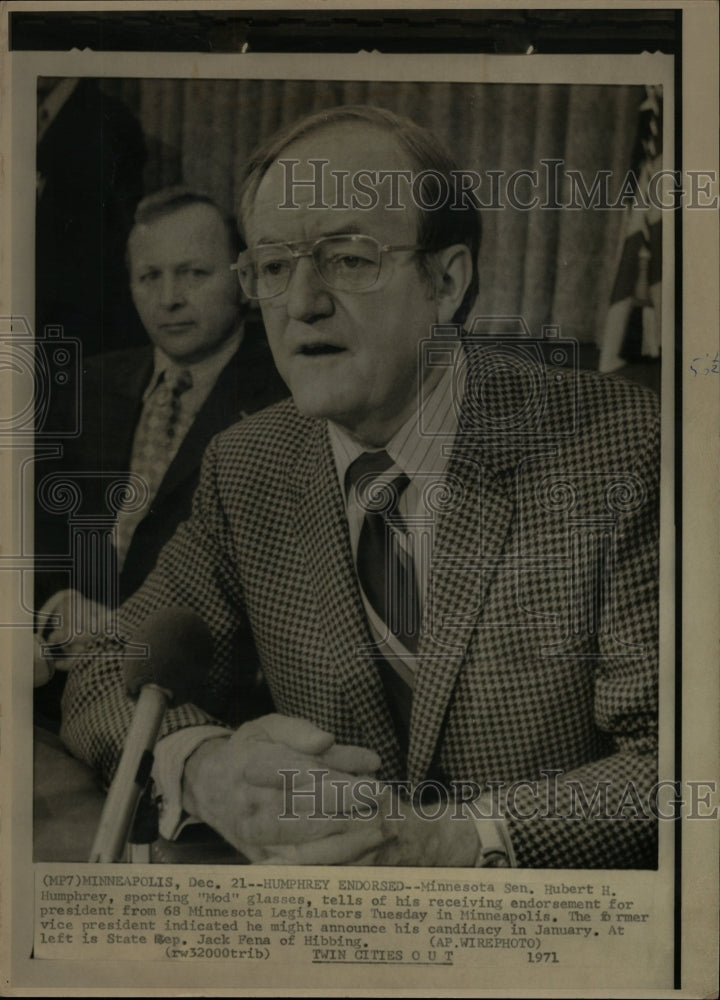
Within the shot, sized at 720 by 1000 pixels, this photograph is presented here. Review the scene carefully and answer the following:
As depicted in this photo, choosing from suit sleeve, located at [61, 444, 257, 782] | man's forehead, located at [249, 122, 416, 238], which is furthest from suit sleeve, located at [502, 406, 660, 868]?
man's forehead, located at [249, 122, 416, 238]

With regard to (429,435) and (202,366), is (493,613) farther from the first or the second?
(202,366)

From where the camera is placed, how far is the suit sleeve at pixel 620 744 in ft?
5.42

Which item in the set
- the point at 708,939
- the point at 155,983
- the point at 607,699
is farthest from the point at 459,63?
the point at 155,983

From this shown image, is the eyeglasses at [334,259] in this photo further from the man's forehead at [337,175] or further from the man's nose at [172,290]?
the man's nose at [172,290]

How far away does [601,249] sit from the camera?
1682 mm

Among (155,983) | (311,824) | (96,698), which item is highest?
(96,698)

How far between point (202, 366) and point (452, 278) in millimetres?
478

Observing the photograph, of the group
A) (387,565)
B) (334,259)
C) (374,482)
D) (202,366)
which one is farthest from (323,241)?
(387,565)

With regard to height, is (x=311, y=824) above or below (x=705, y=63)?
below

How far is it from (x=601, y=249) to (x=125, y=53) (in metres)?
0.94

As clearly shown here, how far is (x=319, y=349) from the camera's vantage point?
167 cm

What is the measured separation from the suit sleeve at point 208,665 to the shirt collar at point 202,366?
20 cm

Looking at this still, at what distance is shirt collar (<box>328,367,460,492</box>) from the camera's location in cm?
167

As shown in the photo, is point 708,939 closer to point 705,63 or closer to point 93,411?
point 93,411
